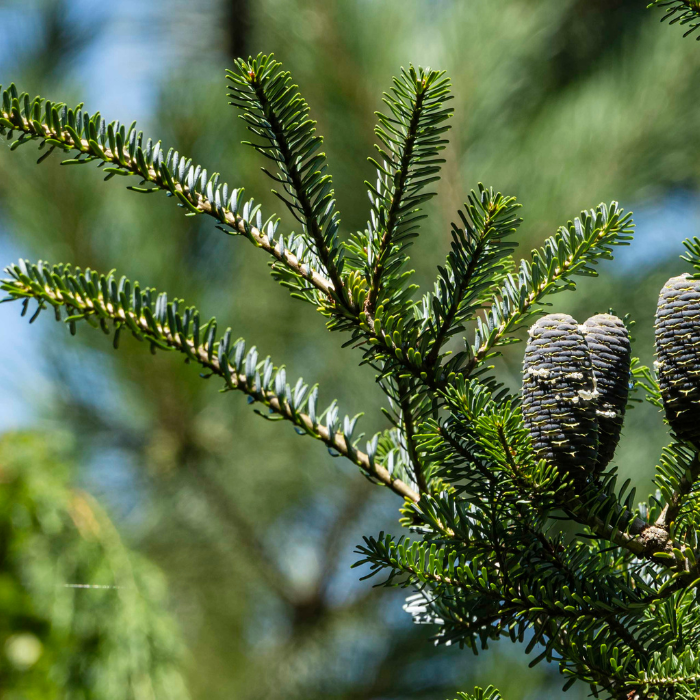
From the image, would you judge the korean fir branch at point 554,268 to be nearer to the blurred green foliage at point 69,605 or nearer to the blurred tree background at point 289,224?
the blurred green foliage at point 69,605

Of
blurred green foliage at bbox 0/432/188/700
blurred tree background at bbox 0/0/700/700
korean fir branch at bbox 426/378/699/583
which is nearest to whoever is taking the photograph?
korean fir branch at bbox 426/378/699/583

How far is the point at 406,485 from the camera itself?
31 cm

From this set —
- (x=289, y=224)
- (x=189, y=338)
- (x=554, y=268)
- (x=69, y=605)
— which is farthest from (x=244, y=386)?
(x=289, y=224)

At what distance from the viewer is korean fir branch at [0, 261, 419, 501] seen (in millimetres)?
284

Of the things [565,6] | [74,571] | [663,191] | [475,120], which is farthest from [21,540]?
[565,6]

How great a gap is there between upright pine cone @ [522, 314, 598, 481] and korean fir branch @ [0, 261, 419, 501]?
0.07 meters

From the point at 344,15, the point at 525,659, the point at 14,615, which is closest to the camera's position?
the point at 14,615

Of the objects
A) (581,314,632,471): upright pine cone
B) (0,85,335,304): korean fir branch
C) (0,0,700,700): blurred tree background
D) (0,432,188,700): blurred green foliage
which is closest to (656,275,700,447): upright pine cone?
(581,314,632,471): upright pine cone

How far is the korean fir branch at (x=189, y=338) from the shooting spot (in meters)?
0.28

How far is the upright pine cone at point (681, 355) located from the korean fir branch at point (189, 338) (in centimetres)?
11

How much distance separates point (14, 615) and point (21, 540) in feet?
0.25

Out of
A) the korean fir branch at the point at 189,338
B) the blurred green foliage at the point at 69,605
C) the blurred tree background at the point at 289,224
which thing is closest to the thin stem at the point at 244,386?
the korean fir branch at the point at 189,338

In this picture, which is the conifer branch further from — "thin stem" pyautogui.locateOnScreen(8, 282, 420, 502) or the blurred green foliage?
the blurred green foliage

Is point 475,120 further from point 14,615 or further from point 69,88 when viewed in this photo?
point 14,615
